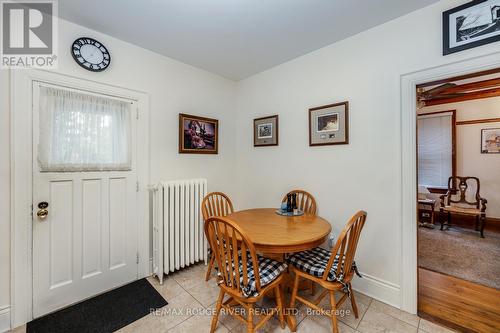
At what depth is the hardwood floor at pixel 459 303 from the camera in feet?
5.49

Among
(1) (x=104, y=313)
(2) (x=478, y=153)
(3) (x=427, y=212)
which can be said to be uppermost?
(2) (x=478, y=153)

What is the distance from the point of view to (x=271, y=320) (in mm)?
1706

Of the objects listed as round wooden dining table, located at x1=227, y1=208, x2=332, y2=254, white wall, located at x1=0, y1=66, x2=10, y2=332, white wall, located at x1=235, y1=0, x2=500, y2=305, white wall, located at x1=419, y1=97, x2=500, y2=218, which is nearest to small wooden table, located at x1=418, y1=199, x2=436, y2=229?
white wall, located at x1=419, y1=97, x2=500, y2=218

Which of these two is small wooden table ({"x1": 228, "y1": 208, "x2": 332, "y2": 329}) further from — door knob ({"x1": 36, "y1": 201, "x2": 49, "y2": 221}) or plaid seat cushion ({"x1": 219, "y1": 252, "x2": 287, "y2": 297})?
door knob ({"x1": 36, "y1": 201, "x2": 49, "y2": 221})

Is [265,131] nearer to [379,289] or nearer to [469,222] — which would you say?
[379,289]

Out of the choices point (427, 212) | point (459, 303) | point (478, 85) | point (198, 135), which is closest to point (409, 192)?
point (459, 303)

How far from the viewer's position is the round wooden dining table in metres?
1.51

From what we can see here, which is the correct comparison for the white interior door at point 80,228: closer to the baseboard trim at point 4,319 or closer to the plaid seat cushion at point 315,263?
the baseboard trim at point 4,319

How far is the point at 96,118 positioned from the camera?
2.05 meters

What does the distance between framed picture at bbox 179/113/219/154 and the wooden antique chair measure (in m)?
4.44

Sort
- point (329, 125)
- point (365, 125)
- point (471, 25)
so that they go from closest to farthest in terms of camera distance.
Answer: point (471, 25)
point (365, 125)
point (329, 125)

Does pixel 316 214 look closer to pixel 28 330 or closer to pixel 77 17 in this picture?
pixel 28 330

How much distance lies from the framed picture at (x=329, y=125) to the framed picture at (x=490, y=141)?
3853 millimetres

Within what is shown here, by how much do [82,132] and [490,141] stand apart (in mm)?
6388
